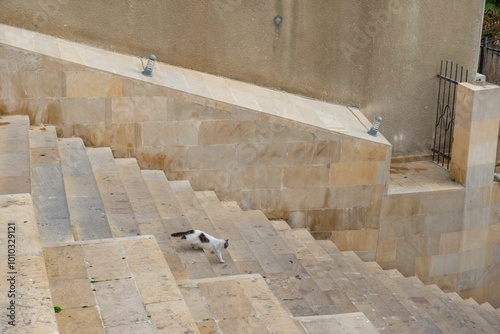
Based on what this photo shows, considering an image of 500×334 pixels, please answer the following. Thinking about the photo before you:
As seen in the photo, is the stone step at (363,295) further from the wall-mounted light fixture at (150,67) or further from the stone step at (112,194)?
the wall-mounted light fixture at (150,67)

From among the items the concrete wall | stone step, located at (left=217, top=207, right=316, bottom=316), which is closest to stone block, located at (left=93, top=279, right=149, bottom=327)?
stone step, located at (left=217, top=207, right=316, bottom=316)

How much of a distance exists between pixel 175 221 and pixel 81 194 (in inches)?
43.0

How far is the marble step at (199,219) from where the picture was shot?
28.0 ft

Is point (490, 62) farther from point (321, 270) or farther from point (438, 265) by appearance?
point (321, 270)

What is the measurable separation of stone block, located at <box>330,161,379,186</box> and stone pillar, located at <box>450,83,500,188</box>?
4.55 ft

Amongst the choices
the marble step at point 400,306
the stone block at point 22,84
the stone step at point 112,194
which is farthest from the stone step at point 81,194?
the marble step at point 400,306

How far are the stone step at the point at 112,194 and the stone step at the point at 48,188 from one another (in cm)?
53

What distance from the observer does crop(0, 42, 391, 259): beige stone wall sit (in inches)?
391

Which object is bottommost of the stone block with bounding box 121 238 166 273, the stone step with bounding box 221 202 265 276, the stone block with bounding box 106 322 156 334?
the stone step with bounding box 221 202 265 276

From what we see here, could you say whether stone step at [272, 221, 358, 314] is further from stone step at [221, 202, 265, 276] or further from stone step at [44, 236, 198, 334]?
stone step at [44, 236, 198, 334]

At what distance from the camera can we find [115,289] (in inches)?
244

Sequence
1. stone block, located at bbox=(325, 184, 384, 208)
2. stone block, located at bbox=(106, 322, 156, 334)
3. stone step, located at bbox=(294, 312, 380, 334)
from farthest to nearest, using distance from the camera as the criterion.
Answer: stone block, located at bbox=(325, 184, 384, 208) → stone step, located at bbox=(294, 312, 380, 334) → stone block, located at bbox=(106, 322, 156, 334)

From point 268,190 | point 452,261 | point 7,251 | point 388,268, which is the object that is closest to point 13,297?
point 7,251

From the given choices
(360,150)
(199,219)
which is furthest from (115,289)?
(360,150)
